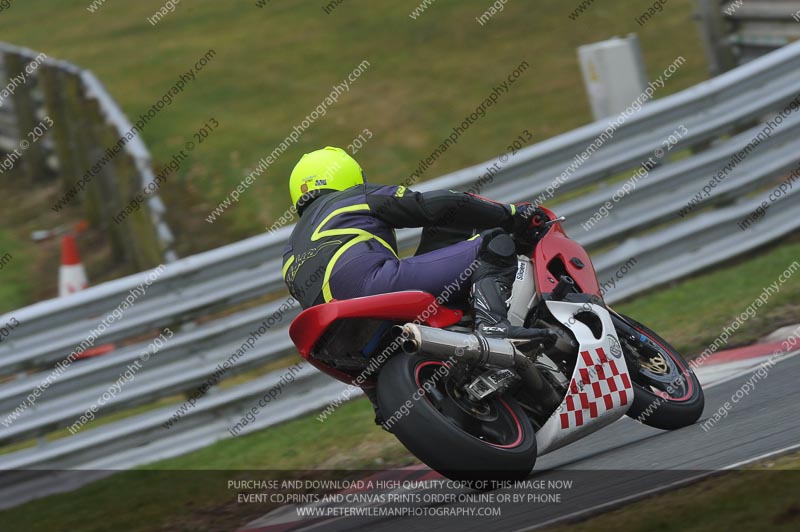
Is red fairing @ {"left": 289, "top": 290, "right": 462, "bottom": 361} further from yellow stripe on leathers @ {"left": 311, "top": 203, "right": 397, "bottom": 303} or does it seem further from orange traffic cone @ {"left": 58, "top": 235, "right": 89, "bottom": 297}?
orange traffic cone @ {"left": 58, "top": 235, "right": 89, "bottom": 297}

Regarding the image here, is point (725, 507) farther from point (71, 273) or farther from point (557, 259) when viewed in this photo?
point (71, 273)

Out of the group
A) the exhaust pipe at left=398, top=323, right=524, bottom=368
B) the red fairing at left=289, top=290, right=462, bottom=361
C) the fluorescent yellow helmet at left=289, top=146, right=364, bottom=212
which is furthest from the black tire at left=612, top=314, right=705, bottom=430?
the fluorescent yellow helmet at left=289, top=146, right=364, bottom=212

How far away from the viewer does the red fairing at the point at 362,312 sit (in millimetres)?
4793

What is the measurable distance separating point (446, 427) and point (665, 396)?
1407mm

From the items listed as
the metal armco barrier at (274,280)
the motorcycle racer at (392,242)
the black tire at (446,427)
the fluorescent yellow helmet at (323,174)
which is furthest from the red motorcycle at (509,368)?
the metal armco barrier at (274,280)

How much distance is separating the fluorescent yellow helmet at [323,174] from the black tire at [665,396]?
4.83 ft

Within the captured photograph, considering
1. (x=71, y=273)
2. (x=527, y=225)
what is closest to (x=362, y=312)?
(x=527, y=225)

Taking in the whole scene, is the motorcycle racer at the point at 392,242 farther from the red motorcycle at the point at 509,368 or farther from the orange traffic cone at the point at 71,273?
the orange traffic cone at the point at 71,273

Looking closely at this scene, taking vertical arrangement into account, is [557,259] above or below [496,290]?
below

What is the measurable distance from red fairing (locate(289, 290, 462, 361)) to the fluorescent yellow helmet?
77cm

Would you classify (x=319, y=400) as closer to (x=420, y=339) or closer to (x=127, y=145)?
(x=420, y=339)

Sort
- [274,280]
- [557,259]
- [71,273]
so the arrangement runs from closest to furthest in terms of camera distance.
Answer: [557,259] < [274,280] < [71,273]

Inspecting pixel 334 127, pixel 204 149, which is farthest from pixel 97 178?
pixel 334 127

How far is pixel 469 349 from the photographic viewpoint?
15.8ft
